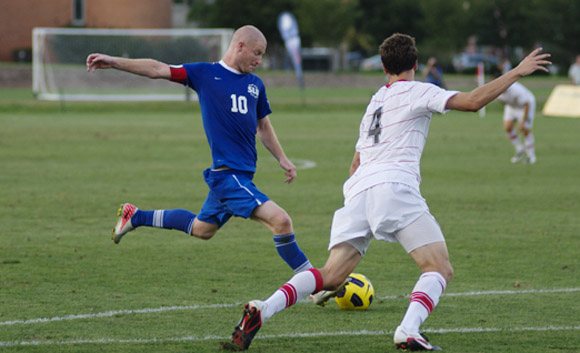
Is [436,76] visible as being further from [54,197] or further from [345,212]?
[345,212]

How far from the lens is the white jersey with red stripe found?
5.47 meters

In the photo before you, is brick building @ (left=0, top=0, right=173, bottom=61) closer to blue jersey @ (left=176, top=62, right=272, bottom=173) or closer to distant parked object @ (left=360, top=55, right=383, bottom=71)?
distant parked object @ (left=360, top=55, right=383, bottom=71)

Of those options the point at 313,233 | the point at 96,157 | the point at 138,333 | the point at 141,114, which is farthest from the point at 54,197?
the point at 141,114

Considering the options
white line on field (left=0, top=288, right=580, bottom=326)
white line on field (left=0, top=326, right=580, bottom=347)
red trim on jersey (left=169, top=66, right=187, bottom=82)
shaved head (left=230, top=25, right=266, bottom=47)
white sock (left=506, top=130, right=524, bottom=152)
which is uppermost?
shaved head (left=230, top=25, right=266, bottom=47)

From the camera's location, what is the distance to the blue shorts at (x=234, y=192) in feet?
21.5

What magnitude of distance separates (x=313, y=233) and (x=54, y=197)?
4.75 meters

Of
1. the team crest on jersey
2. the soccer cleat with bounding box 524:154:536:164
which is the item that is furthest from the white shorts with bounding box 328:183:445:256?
the soccer cleat with bounding box 524:154:536:164

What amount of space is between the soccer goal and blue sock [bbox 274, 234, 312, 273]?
33.0 m

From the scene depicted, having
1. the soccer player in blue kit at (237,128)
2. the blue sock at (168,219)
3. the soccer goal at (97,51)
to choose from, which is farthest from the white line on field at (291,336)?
the soccer goal at (97,51)

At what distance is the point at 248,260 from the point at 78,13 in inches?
2533

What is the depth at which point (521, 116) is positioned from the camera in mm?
20344

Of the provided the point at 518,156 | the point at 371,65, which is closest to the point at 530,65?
the point at 518,156

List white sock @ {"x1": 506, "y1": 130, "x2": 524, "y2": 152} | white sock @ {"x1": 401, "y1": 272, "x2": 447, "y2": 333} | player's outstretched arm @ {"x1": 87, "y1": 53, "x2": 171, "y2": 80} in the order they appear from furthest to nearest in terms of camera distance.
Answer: white sock @ {"x1": 506, "y1": 130, "x2": 524, "y2": 152} < player's outstretched arm @ {"x1": 87, "y1": 53, "x2": 171, "y2": 80} < white sock @ {"x1": 401, "y1": 272, "x2": 447, "y2": 333}

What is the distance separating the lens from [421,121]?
18.4 feet
